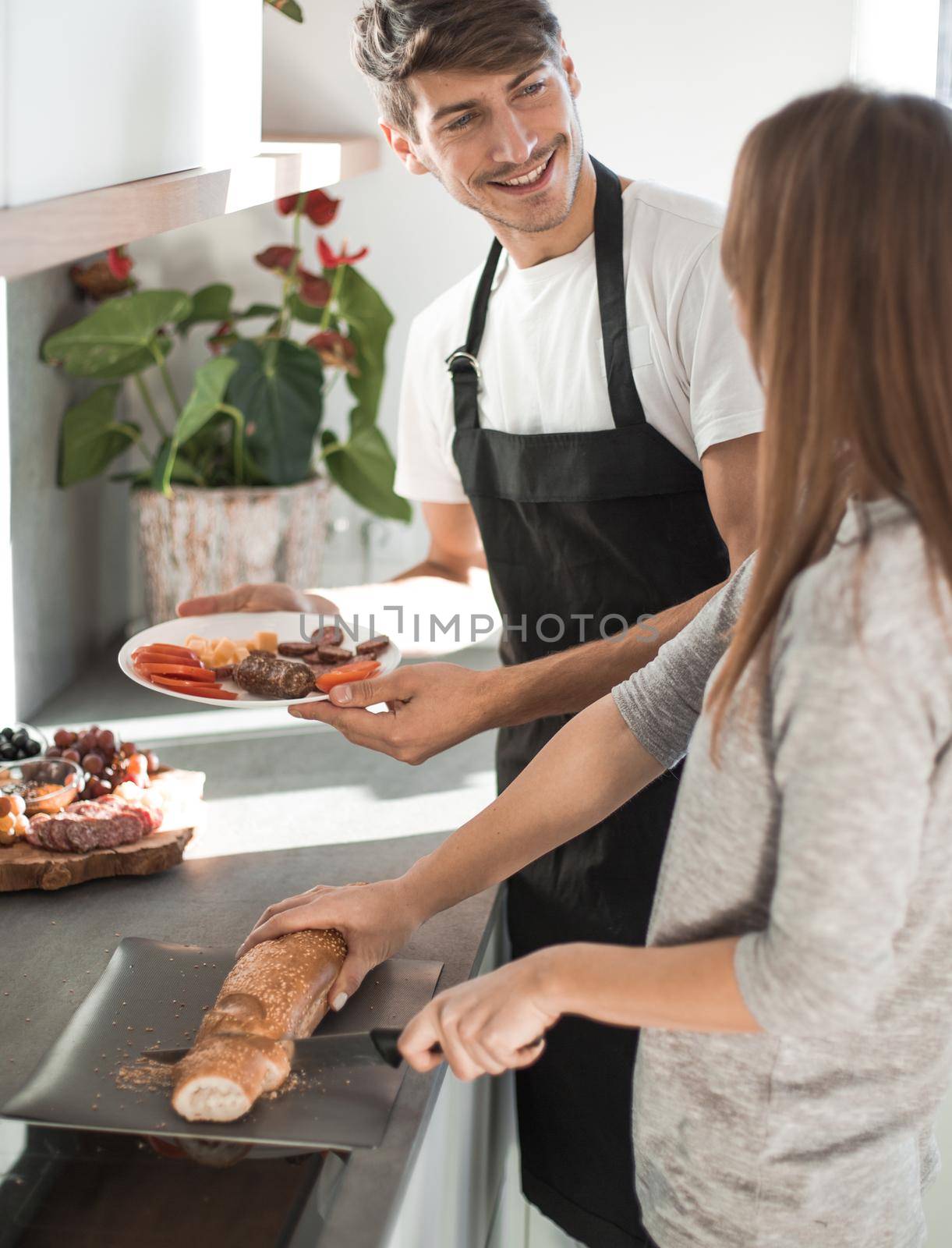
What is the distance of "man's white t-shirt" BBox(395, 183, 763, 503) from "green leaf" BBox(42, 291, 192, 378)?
22.0 inches

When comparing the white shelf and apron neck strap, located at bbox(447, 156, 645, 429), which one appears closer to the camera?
the white shelf

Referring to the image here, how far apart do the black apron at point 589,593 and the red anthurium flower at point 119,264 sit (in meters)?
0.73

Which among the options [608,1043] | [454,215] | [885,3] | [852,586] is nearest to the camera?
[852,586]

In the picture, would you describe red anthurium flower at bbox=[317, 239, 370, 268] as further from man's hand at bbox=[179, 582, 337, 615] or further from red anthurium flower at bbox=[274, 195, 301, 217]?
man's hand at bbox=[179, 582, 337, 615]

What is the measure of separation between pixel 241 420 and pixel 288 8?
634 millimetres

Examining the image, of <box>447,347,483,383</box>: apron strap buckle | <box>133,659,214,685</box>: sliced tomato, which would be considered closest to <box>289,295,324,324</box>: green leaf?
<box>447,347,483,383</box>: apron strap buckle

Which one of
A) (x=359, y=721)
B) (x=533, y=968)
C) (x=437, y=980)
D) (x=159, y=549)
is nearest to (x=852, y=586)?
(x=533, y=968)

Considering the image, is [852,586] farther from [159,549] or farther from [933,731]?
[159,549]

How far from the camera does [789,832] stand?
2.21 feet

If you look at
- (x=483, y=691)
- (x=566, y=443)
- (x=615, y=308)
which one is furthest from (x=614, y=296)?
(x=483, y=691)

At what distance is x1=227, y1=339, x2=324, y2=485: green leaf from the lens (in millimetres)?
2121

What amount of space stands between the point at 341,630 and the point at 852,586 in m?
1.03

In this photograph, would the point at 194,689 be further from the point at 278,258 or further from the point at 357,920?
the point at 278,258

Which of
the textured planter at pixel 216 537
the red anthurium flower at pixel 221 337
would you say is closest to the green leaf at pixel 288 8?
the red anthurium flower at pixel 221 337
